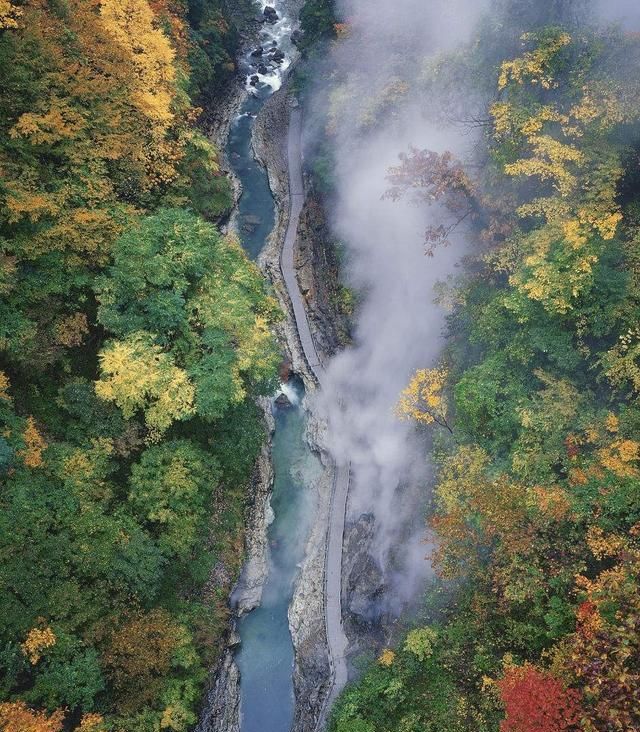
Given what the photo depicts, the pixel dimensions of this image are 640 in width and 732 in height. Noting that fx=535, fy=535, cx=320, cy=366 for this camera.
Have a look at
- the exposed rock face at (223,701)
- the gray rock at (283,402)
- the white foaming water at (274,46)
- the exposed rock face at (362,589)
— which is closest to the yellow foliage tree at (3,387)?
the gray rock at (283,402)

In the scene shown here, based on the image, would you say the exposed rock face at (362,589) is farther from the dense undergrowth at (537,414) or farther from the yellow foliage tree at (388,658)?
the dense undergrowth at (537,414)

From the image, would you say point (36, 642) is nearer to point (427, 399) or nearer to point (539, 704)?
point (539, 704)

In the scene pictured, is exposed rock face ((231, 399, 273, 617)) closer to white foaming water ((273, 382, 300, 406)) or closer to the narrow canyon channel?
the narrow canyon channel

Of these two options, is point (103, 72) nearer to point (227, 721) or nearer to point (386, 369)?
point (386, 369)

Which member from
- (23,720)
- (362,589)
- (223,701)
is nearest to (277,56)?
(362,589)

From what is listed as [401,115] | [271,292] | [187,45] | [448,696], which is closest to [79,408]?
[271,292]

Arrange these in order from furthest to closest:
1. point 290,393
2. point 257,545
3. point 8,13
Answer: point 290,393, point 257,545, point 8,13

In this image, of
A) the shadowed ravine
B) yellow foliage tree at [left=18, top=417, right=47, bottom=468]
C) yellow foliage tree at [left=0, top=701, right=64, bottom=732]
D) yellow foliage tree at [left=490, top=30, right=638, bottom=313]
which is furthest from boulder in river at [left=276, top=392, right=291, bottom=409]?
yellow foliage tree at [left=0, top=701, right=64, bottom=732]
